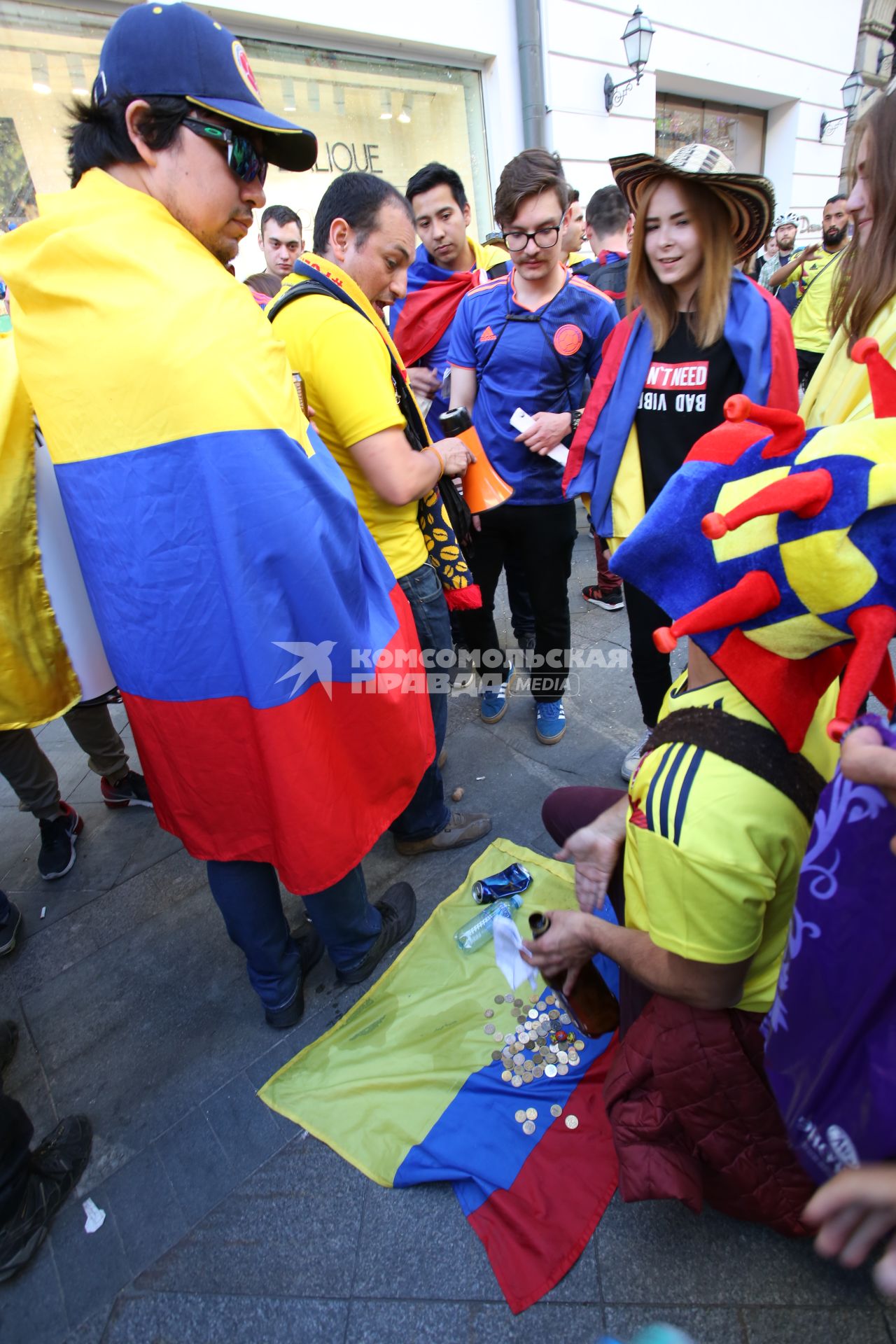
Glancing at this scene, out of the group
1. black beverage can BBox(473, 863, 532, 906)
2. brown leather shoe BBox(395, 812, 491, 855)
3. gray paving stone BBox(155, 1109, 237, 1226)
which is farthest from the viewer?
brown leather shoe BBox(395, 812, 491, 855)

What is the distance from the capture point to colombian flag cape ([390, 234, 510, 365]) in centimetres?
336

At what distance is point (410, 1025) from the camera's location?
1.94m

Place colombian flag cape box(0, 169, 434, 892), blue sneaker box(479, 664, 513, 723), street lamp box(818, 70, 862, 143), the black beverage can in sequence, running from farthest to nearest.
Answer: street lamp box(818, 70, 862, 143)
blue sneaker box(479, 664, 513, 723)
the black beverage can
colombian flag cape box(0, 169, 434, 892)

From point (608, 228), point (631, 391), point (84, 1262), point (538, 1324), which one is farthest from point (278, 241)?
point (538, 1324)

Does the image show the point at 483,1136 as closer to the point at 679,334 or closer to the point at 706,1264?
the point at 706,1264

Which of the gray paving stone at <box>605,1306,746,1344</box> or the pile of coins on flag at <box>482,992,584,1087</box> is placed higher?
the pile of coins on flag at <box>482,992,584,1087</box>

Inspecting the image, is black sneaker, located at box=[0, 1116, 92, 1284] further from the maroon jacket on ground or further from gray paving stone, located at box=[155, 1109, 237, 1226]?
the maroon jacket on ground

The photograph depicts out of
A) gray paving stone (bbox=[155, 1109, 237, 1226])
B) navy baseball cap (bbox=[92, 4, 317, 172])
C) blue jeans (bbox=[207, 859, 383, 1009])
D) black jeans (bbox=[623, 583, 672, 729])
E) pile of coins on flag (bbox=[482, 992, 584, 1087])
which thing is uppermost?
navy baseball cap (bbox=[92, 4, 317, 172])

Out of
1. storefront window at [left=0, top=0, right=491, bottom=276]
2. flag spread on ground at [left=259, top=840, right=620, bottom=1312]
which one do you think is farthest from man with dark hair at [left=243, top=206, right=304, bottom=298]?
flag spread on ground at [left=259, top=840, right=620, bottom=1312]

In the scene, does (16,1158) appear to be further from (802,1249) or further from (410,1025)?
(802,1249)

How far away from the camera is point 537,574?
2928 mm

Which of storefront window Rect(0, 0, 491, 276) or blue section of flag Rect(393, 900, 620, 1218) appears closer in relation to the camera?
blue section of flag Rect(393, 900, 620, 1218)

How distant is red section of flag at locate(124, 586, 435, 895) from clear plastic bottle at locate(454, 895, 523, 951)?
0.58m

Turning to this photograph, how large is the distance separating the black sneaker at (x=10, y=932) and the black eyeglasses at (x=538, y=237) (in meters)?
2.99
